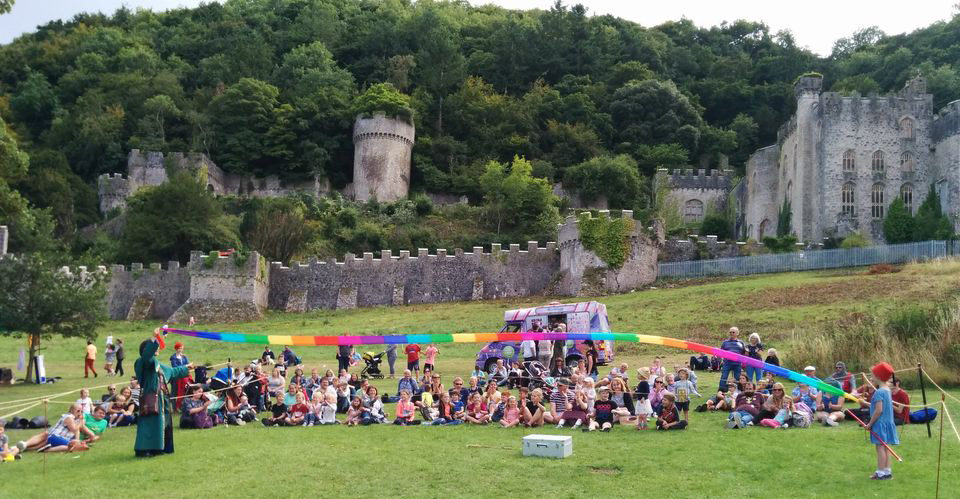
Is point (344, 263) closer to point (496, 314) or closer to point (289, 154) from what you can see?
point (496, 314)

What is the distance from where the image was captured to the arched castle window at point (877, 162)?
51.6 metres

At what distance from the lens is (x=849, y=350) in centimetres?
2048

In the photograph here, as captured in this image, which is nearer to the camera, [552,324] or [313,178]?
[552,324]

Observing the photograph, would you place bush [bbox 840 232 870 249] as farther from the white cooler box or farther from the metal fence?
the white cooler box

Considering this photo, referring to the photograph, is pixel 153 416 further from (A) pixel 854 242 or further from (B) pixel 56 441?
(A) pixel 854 242

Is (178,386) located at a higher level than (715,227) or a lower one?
lower

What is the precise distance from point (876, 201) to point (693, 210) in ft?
50.5

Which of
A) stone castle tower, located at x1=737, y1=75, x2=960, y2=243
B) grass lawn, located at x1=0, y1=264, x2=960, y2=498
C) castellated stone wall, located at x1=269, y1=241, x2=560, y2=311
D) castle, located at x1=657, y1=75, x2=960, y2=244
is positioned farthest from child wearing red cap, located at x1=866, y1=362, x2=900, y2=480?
stone castle tower, located at x1=737, y1=75, x2=960, y2=243

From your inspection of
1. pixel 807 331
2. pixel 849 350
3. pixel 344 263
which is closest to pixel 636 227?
pixel 344 263

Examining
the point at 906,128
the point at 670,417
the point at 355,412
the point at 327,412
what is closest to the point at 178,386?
the point at 327,412

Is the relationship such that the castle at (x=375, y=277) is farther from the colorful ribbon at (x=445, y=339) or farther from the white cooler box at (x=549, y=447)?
the white cooler box at (x=549, y=447)

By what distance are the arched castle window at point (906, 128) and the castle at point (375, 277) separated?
17.4 m

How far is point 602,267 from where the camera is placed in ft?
137

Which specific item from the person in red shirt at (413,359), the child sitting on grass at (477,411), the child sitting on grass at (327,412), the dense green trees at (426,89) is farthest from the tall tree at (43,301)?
the dense green trees at (426,89)
